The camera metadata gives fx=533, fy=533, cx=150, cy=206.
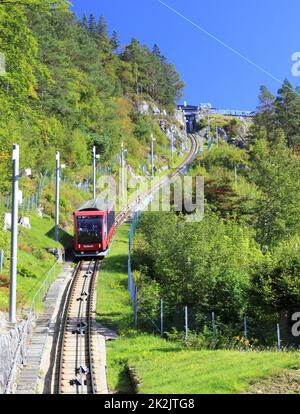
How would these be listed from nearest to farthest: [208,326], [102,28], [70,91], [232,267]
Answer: [208,326] → [232,267] → [70,91] → [102,28]

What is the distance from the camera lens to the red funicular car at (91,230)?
3794 cm

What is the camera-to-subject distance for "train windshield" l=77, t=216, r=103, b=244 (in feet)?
125

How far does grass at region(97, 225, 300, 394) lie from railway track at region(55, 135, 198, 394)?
71 cm

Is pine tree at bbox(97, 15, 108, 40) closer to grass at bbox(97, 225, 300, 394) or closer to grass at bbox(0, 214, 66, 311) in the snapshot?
grass at bbox(0, 214, 66, 311)

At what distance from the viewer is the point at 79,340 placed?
22312 millimetres

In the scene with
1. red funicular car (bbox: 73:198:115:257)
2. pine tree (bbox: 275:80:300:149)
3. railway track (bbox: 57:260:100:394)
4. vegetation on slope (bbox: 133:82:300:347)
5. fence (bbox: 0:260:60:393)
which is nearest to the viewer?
fence (bbox: 0:260:60:393)

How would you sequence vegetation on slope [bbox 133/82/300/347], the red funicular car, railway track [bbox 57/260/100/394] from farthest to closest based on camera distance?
the red funicular car < vegetation on slope [bbox 133/82/300/347] < railway track [bbox 57/260/100/394]

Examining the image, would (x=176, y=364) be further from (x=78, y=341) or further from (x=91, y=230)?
(x=91, y=230)

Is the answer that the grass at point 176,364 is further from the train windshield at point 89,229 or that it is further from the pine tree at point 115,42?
the pine tree at point 115,42

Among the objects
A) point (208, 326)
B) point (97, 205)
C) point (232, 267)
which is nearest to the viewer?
point (208, 326)

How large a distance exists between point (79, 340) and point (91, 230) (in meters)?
16.5

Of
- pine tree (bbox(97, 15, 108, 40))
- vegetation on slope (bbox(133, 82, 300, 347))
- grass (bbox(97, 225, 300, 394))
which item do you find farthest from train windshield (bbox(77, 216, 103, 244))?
pine tree (bbox(97, 15, 108, 40))

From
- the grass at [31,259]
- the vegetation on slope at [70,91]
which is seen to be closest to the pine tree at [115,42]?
the vegetation on slope at [70,91]

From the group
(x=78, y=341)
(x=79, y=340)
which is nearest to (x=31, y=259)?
(x=79, y=340)
